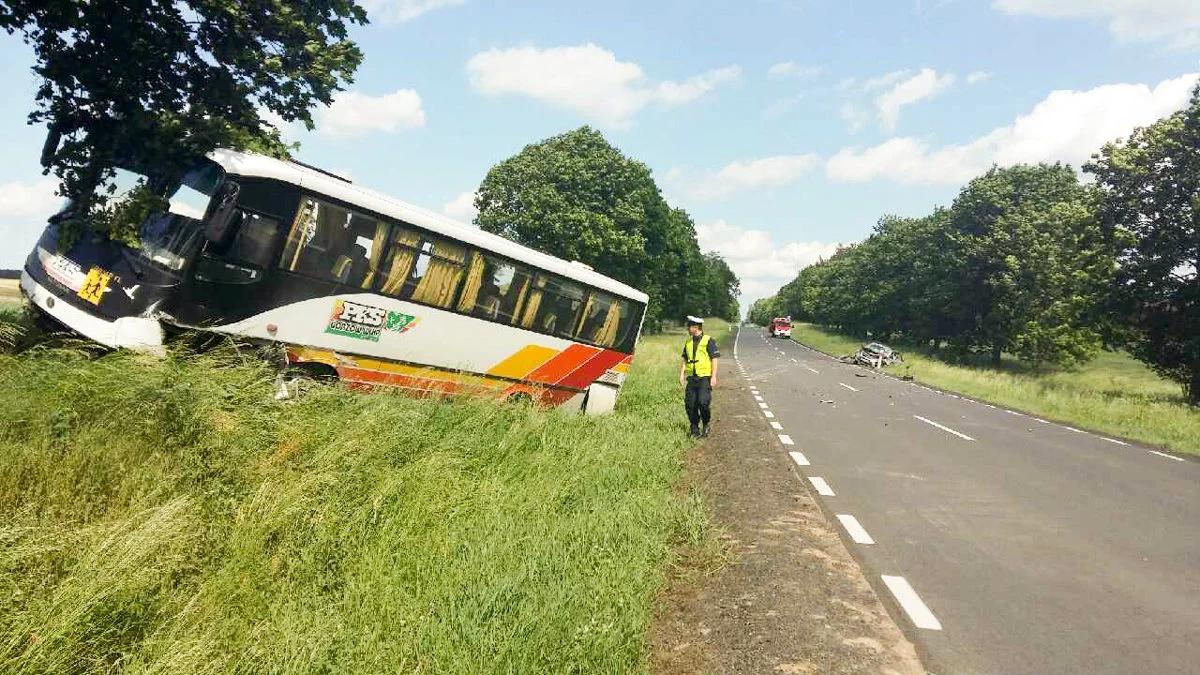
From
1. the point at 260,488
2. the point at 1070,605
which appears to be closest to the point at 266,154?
the point at 260,488

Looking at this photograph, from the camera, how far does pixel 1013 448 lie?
11.5 meters

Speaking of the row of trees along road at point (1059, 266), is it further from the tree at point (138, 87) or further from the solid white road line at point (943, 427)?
the tree at point (138, 87)

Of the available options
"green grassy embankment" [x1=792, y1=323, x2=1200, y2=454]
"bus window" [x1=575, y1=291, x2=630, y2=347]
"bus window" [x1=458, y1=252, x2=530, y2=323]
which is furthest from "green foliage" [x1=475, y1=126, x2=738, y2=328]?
"bus window" [x1=458, y1=252, x2=530, y2=323]

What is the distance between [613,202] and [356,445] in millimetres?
33389

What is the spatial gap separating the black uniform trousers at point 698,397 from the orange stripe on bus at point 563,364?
280 cm

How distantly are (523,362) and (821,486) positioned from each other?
586cm

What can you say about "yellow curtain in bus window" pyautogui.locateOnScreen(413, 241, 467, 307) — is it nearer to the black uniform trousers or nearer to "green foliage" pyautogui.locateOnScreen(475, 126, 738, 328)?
the black uniform trousers

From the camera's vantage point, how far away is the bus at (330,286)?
26.7ft

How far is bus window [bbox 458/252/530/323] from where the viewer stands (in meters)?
10.9

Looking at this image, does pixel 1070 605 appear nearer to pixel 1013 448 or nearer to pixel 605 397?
pixel 1013 448

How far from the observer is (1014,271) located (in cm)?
4000

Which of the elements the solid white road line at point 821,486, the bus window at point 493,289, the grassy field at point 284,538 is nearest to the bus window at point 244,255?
the grassy field at point 284,538

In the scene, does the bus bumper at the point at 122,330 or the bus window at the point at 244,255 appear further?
the bus window at the point at 244,255

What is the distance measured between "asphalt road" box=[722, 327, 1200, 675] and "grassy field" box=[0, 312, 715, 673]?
1741 mm
